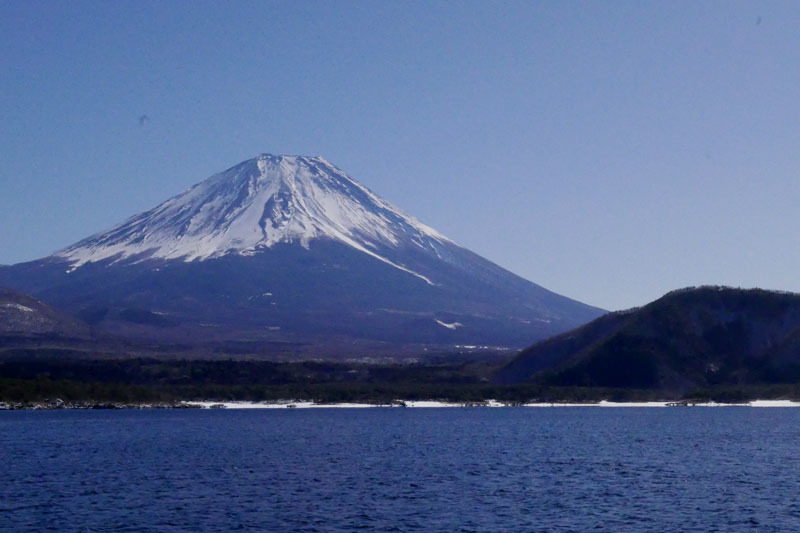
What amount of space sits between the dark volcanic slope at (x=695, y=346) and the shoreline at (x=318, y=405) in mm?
4607

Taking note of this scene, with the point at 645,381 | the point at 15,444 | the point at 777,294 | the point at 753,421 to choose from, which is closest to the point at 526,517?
the point at 15,444

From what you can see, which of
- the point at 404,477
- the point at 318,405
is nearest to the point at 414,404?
the point at 318,405

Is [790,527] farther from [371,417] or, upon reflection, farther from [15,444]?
[371,417]

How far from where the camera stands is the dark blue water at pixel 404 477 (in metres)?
38.2

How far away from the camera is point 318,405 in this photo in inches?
4754

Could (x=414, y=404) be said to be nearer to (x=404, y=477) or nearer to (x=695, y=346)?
(x=695, y=346)

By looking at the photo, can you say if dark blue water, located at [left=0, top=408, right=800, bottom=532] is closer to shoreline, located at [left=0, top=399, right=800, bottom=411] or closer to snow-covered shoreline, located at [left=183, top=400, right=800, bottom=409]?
shoreline, located at [left=0, top=399, right=800, bottom=411]

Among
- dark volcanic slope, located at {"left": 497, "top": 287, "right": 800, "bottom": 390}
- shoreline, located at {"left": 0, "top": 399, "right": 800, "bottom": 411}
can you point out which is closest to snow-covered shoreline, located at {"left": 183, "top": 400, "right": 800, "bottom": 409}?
shoreline, located at {"left": 0, "top": 399, "right": 800, "bottom": 411}

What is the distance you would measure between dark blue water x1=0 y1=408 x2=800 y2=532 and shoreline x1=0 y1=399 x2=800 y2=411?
23.7 meters

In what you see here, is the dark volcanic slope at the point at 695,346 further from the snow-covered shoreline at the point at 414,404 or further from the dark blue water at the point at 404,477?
the dark blue water at the point at 404,477

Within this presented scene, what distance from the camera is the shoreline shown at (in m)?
112

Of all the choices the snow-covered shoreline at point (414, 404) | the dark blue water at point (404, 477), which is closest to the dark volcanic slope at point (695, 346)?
the snow-covered shoreline at point (414, 404)

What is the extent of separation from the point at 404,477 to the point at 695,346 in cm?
7929

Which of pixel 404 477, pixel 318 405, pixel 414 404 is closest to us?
pixel 404 477
